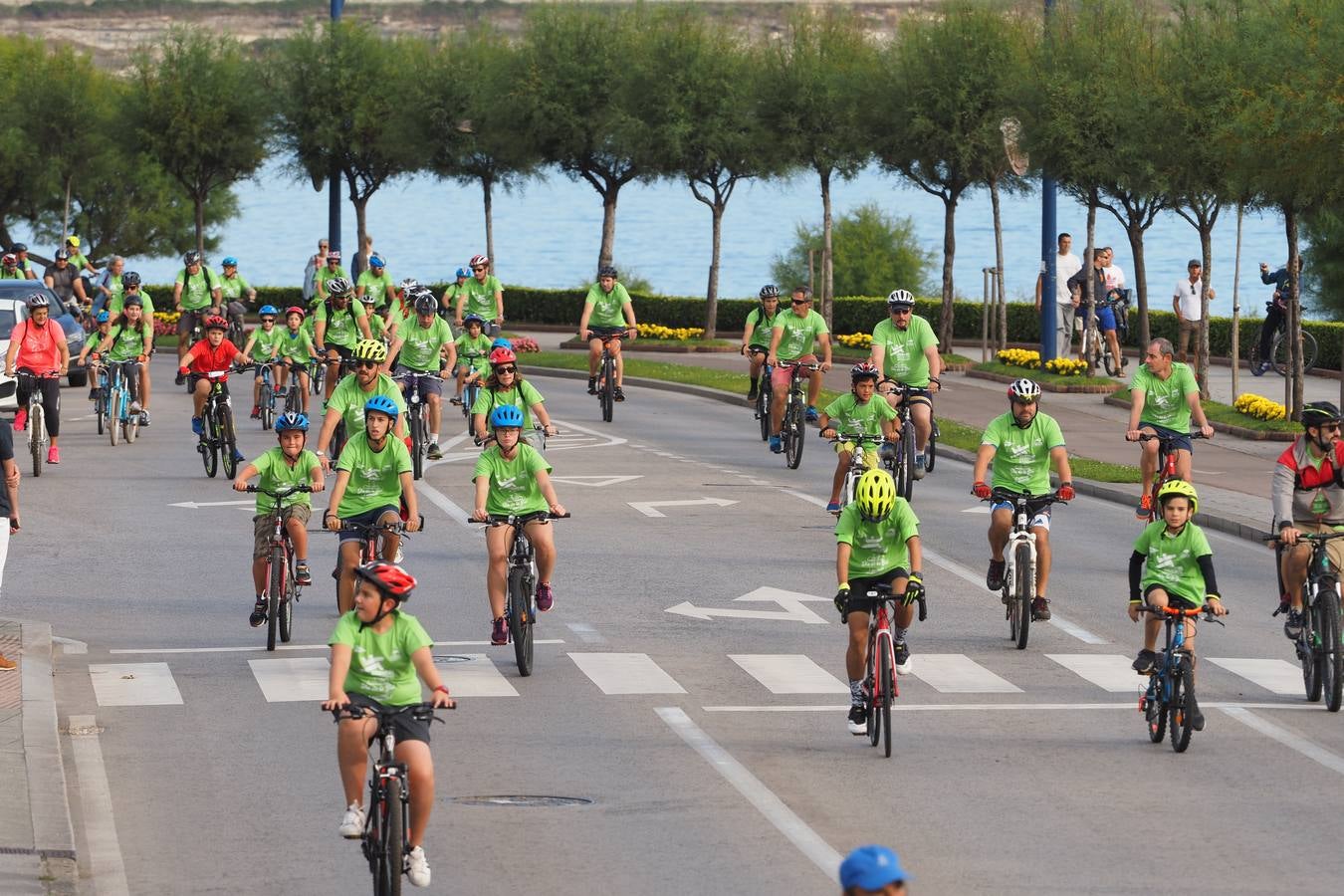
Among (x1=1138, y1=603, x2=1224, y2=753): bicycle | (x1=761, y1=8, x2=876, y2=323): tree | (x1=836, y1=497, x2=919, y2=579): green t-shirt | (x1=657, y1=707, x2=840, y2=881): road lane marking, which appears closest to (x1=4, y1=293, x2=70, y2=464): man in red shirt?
(x1=657, y1=707, x2=840, y2=881): road lane marking

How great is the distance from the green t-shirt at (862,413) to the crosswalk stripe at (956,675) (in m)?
5.99

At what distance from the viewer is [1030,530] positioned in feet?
55.6

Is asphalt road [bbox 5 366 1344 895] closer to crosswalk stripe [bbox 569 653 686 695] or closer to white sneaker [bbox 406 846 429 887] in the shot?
crosswalk stripe [bbox 569 653 686 695]

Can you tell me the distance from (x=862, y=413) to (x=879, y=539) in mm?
8696

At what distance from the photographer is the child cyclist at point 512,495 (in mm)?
15820

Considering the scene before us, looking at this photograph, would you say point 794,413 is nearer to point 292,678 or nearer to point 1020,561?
point 1020,561

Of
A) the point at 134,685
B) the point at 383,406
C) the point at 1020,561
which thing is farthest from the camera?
the point at 1020,561

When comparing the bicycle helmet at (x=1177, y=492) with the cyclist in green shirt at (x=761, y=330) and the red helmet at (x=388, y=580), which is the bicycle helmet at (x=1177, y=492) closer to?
the red helmet at (x=388, y=580)

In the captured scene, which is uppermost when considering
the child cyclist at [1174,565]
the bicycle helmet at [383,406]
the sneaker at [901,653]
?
the bicycle helmet at [383,406]

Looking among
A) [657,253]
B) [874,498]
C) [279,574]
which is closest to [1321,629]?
[874,498]

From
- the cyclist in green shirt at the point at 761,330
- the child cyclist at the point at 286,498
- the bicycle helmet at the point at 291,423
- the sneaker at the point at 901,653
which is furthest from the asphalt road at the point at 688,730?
the cyclist in green shirt at the point at 761,330

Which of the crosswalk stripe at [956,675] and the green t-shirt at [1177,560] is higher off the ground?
the green t-shirt at [1177,560]

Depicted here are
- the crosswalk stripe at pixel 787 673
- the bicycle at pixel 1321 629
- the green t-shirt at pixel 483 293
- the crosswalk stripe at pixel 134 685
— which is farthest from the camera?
the green t-shirt at pixel 483 293

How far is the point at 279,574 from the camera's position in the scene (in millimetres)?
16422
